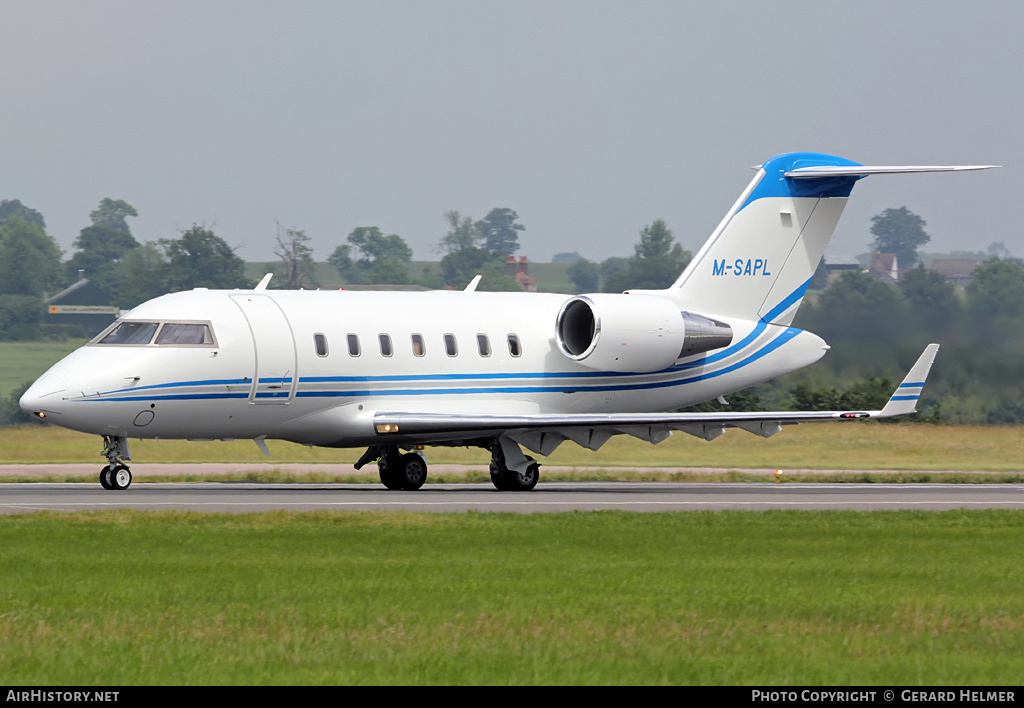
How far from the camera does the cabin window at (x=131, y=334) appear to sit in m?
28.0

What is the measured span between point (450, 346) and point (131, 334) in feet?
20.9

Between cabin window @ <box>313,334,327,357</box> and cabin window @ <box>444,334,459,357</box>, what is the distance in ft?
8.82

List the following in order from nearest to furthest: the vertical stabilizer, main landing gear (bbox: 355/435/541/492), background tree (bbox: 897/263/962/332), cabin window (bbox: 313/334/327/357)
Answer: cabin window (bbox: 313/334/327/357) < main landing gear (bbox: 355/435/541/492) < the vertical stabilizer < background tree (bbox: 897/263/962/332)

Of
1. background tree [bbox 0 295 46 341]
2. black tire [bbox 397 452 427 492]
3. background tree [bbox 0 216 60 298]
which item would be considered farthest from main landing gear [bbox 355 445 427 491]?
background tree [bbox 0 216 60 298]

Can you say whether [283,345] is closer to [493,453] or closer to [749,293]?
[493,453]

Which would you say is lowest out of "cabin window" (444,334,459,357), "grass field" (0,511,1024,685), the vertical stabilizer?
"grass field" (0,511,1024,685)

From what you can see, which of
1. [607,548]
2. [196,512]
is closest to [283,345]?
[196,512]

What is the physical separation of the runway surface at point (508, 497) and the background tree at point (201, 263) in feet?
144

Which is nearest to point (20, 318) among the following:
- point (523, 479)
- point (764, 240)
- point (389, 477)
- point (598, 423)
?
point (389, 477)

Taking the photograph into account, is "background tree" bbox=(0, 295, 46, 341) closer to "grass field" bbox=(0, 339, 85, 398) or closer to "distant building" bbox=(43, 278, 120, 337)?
"distant building" bbox=(43, 278, 120, 337)

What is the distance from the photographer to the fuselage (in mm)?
27531

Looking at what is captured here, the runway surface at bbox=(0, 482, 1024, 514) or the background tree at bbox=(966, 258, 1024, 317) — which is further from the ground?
the background tree at bbox=(966, 258, 1024, 317)

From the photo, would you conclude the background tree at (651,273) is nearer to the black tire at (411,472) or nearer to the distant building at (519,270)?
the distant building at (519,270)
